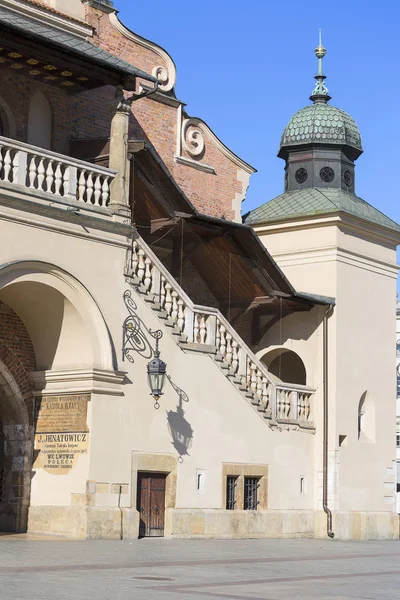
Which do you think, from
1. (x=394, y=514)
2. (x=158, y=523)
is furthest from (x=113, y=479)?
(x=394, y=514)

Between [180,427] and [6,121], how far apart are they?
643 centimetres

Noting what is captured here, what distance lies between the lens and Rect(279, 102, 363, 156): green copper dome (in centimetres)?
2878

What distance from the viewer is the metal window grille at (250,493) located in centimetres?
2242

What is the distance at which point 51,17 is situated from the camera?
21984mm

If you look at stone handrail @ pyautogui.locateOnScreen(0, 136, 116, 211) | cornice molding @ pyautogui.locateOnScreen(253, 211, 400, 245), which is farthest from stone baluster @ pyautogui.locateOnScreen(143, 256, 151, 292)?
cornice molding @ pyautogui.locateOnScreen(253, 211, 400, 245)

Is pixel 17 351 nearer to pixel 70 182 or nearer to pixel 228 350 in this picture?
Result: pixel 70 182

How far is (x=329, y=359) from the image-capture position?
25.5m

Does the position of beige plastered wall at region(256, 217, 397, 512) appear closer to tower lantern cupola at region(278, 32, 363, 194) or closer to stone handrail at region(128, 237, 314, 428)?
stone handrail at region(128, 237, 314, 428)

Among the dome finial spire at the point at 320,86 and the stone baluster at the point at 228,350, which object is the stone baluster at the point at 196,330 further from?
the dome finial spire at the point at 320,86

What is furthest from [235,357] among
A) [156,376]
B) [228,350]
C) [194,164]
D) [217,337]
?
[194,164]

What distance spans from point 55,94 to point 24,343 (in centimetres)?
503

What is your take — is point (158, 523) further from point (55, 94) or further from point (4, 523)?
point (55, 94)

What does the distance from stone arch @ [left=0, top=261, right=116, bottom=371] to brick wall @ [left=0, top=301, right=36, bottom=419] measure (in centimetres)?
12

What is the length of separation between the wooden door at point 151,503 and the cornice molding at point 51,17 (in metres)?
8.77
